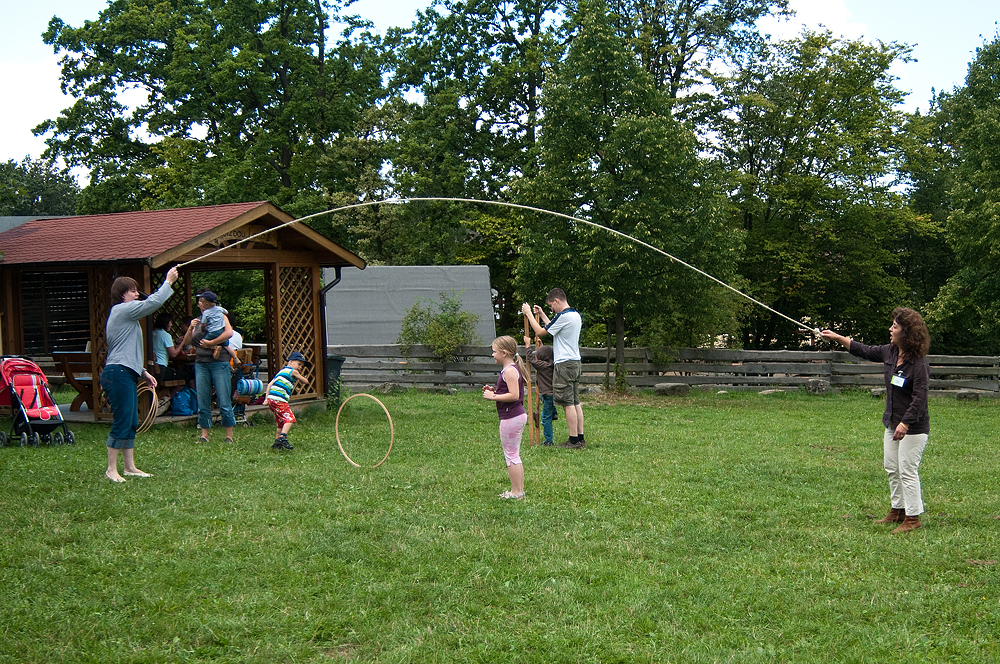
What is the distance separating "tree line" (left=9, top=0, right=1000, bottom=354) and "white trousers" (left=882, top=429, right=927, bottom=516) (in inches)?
405

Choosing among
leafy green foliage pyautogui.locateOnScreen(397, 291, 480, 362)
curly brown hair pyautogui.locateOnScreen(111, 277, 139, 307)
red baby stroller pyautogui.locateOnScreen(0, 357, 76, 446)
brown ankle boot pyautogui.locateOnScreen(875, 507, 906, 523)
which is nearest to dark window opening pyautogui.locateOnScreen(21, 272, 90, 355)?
leafy green foliage pyautogui.locateOnScreen(397, 291, 480, 362)

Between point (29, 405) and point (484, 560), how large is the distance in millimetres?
7183

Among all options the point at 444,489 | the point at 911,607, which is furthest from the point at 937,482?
the point at 444,489

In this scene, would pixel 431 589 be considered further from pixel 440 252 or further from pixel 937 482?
pixel 440 252

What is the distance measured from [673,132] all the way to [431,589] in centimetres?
1390

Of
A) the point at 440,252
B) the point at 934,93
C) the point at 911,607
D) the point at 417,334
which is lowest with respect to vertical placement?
the point at 911,607

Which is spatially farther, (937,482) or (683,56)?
(683,56)

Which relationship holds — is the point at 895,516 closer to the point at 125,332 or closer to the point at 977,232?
the point at 125,332

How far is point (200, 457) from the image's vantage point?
9.60 metres

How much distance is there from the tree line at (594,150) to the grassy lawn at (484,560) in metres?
8.64

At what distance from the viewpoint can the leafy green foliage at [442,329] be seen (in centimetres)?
1928

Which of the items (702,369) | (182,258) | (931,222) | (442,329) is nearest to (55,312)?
(182,258)

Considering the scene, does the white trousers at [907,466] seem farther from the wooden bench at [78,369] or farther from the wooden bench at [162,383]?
the wooden bench at [78,369]

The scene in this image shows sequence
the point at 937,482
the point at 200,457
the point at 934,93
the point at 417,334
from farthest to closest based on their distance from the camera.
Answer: the point at 934,93
the point at 417,334
the point at 200,457
the point at 937,482
